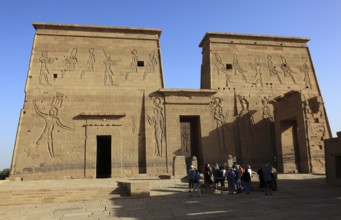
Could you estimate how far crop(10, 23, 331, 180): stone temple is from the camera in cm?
1689

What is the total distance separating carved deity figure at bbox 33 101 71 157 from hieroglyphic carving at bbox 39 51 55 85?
57.2 inches

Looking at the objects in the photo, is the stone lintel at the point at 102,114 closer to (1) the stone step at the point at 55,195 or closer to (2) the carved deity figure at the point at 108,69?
(2) the carved deity figure at the point at 108,69

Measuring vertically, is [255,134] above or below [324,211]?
above

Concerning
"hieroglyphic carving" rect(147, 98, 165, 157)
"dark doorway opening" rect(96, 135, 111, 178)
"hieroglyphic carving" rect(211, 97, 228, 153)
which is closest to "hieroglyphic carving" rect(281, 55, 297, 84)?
"hieroglyphic carving" rect(211, 97, 228, 153)

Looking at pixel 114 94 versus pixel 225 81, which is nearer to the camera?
pixel 114 94

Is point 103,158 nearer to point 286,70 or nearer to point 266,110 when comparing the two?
point 266,110

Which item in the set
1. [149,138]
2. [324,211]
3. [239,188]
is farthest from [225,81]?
[324,211]

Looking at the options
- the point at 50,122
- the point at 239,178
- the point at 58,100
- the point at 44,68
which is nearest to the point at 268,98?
the point at 239,178

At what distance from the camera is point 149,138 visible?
18016 millimetres

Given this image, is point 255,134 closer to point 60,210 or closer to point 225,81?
point 225,81

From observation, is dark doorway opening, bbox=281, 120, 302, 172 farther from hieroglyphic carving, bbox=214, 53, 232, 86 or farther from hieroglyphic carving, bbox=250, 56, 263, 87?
hieroglyphic carving, bbox=214, 53, 232, 86

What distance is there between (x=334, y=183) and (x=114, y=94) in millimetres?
12523

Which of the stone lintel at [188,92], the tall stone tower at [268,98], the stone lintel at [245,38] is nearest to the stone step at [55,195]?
the stone lintel at [188,92]

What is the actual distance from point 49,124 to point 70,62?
409 centimetres
